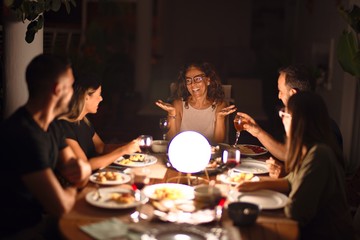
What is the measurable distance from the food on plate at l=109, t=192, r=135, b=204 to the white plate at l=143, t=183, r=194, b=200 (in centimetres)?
9

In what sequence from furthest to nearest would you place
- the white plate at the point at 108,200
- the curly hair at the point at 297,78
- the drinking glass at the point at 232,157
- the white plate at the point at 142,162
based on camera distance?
the curly hair at the point at 297,78, the white plate at the point at 142,162, the drinking glass at the point at 232,157, the white plate at the point at 108,200

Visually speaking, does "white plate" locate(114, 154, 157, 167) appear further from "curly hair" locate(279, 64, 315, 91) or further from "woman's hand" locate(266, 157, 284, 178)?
"curly hair" locate(279, 64, 315, 91)

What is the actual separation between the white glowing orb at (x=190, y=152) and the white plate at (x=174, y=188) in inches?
3.8

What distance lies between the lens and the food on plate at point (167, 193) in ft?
7.32

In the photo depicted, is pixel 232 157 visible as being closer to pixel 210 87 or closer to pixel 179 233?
pixel 179 233

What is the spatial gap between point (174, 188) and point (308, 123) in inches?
27.6

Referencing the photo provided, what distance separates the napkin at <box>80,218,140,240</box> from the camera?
1.84 m

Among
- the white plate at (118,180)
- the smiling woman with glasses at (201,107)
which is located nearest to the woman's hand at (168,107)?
the smiling woman with glasses at (201,107)

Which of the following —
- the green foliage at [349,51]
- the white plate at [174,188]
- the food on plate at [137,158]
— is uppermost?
the green foliage at [349,51]

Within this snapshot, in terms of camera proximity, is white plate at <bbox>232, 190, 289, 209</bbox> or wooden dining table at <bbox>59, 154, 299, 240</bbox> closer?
wooden dining table at <bbox>59, 154, 299, 240</bbox>

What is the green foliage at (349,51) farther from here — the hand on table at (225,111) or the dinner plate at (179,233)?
the dinner plate at (179,233)

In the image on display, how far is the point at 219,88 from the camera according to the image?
379cm

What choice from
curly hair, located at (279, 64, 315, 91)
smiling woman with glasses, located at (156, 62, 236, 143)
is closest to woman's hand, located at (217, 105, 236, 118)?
smiling woman with glasses, located at (156, 62, 236, 143)

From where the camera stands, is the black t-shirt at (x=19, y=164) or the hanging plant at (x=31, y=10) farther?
the hanging plant at (x=31, y=10)
